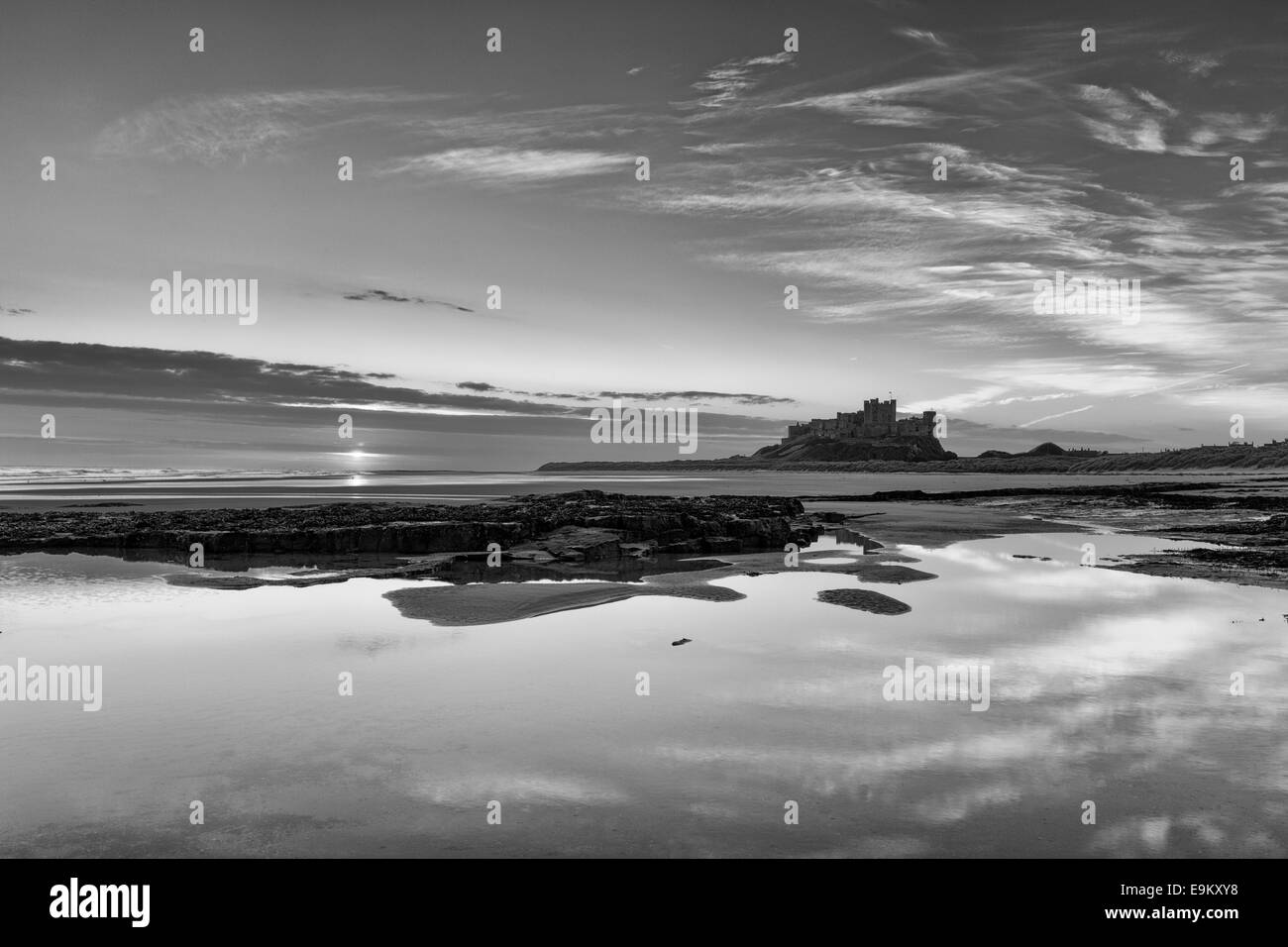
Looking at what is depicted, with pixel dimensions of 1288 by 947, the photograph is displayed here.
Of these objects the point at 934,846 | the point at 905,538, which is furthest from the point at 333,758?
the point at 905,538

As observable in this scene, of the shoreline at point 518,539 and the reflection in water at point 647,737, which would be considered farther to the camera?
the shoreline at point 518,539

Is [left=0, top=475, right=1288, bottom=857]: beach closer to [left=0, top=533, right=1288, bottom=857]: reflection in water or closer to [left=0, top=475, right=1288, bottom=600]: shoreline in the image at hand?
[left=0, top=533, right=1288, bottom=857]: reflection in water

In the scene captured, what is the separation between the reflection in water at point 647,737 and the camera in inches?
231

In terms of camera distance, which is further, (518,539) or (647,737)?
(518,539)

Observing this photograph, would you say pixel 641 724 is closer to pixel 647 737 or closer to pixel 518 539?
pixel 647 737

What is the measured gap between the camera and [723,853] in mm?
5484

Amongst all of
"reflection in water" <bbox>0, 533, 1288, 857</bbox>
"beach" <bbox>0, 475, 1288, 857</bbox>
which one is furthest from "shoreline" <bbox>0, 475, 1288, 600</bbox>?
"reflection in water" <bbox>0, 533, 1288, 857</bbox>

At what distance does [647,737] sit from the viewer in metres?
7.90

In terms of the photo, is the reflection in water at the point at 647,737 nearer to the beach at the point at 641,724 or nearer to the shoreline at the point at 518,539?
the beach at the point at 641,724

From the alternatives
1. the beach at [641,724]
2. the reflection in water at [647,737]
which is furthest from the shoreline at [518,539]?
the reflection in water at [647,737]

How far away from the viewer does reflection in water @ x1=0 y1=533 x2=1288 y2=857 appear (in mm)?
5855

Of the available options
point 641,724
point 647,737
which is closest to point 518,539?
point 641,724
